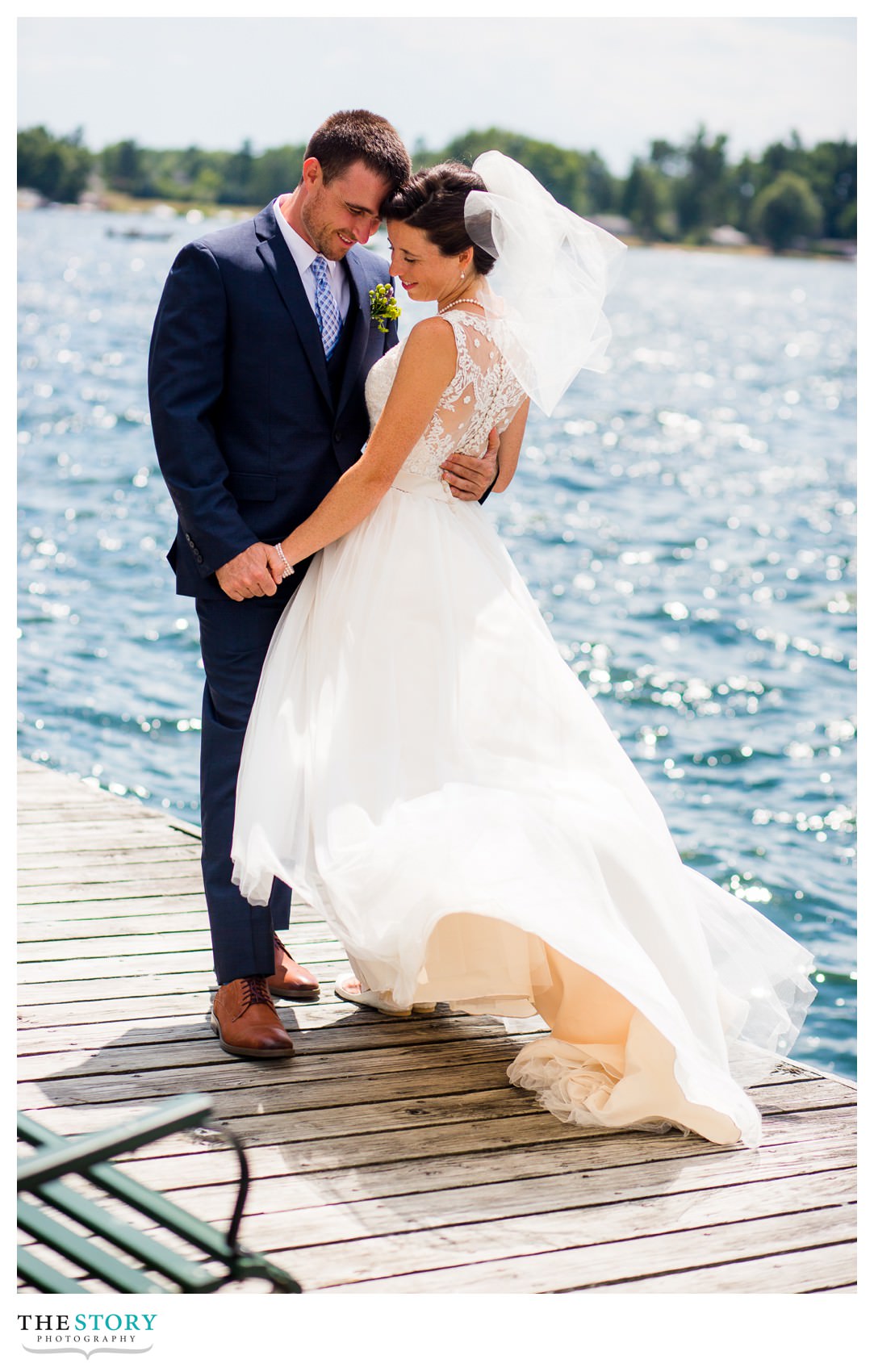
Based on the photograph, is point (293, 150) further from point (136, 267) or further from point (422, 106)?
point (422, 106)

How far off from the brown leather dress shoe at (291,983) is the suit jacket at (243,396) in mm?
922

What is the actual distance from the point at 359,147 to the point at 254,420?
1.99ft

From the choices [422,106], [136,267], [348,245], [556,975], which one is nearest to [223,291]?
[348,245]

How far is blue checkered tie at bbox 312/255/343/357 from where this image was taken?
312 centimetres

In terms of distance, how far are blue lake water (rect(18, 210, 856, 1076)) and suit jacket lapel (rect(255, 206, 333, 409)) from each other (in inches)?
158

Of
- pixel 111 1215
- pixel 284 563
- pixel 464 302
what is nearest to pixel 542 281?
pixel 464 302

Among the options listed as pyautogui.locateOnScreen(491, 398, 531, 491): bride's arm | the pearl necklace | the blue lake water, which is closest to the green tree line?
the blue lake water

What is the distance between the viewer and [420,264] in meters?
3.02

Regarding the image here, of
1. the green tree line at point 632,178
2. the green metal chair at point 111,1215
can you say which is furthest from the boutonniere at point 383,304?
the green tree line at point 632,178

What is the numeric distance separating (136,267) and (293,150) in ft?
38.6

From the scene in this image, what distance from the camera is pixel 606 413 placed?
2409cm

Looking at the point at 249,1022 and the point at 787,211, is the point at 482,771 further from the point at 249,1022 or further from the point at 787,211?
the point at 787,211

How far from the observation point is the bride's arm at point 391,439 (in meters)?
2.96

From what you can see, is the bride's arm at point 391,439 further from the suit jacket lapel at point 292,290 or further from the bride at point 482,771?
the suit jacket lapel at point 292,290
